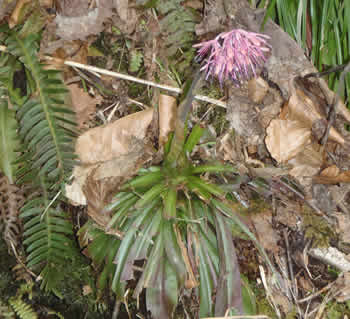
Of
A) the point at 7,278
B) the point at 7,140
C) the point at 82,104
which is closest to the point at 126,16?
the point at 82,104

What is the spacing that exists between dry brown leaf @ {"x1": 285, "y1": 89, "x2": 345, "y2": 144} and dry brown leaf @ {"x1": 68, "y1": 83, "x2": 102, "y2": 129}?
76 cm

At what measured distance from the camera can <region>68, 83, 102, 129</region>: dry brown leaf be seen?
135 centimetres

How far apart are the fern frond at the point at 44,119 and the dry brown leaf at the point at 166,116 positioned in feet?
1.08

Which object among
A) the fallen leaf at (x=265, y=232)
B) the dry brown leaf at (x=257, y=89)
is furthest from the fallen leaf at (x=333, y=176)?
the dry brown leaf at (x=257, y=89)

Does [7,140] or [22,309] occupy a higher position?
[7,140]

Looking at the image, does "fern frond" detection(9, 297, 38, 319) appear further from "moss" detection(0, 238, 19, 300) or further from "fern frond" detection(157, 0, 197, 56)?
"fern frond" detection(157, 0, 197, 56)

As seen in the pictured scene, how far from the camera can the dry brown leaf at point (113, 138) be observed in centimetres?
130

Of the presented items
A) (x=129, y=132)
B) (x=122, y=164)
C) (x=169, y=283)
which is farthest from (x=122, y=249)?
(x=129, y=132)

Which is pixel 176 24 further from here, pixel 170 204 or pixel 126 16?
pixel 170 204

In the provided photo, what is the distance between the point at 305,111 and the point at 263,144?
0.65ft

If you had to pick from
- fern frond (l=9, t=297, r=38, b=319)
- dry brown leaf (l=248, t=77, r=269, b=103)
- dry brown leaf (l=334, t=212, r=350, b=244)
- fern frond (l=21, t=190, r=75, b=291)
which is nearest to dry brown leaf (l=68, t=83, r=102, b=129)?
fern frond (l=21, t=190, r=75, b=291)

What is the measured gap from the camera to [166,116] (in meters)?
1.32

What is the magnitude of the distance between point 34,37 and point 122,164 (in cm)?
55

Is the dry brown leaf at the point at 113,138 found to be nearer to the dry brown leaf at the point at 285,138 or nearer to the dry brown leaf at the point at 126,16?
the dry brown leaf at the point at 126,16
